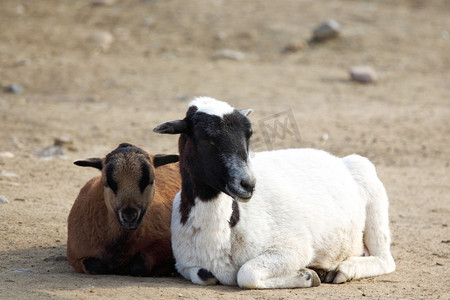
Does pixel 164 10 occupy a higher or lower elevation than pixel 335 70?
higher

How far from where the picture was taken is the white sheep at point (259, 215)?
618 cm

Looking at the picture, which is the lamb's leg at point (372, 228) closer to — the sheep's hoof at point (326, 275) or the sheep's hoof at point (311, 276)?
the sheep's hoof at point (326, 275)

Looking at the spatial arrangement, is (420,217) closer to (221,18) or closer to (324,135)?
(324,135)

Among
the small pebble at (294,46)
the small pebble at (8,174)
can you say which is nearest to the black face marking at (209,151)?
the small pebble at (8,174)

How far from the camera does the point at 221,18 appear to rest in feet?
67.0

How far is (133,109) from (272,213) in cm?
867

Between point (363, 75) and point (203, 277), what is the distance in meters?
11.8

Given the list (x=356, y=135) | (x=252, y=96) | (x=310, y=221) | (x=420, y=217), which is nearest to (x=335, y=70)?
(x=252, y=96)

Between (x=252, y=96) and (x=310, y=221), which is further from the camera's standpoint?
(x=252, y=96)

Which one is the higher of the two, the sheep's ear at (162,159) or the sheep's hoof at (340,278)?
the sheep's ear at (162,159)

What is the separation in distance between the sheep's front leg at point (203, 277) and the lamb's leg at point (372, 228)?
54.5 inches

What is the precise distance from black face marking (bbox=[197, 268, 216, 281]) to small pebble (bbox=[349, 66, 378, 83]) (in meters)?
11.7

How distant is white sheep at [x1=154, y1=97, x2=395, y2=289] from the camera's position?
20.3 ft

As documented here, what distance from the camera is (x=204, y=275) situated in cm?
639
